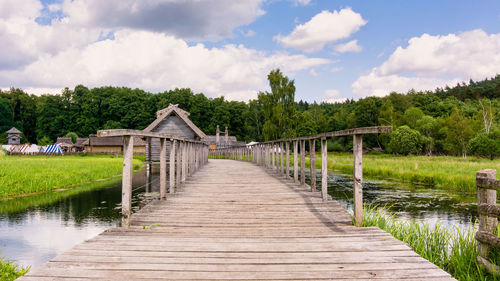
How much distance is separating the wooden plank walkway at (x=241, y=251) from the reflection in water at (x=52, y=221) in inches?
110

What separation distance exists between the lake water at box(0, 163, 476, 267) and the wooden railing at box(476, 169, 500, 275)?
2.58 meters

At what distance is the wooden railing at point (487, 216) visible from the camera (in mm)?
3314

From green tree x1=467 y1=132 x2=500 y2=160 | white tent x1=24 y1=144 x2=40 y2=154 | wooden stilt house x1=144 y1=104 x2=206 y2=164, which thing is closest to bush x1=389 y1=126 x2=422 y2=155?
green tree x1=467 y1=132 x2=500 y2=160

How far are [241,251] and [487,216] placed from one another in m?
2.60

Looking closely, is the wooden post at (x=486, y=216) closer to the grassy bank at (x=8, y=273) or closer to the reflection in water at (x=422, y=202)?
the reflection in water at (x=422, y=202)

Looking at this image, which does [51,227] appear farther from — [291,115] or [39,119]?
[39,119]

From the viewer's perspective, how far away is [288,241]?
326 centimetres

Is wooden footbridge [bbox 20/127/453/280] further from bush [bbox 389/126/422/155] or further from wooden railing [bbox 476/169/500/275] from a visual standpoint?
bush [bbox 389/126/422/155]

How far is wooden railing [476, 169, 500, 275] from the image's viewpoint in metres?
3.31

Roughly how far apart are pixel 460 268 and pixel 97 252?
4.04m

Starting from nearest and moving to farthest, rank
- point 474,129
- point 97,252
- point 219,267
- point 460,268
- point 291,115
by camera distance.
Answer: point 219,267 → point 97,252 → point 460,268 → point 291,115 → point 474,129

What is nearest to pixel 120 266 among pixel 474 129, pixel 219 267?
pixel 219 267

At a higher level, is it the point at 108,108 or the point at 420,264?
the point at 108,108

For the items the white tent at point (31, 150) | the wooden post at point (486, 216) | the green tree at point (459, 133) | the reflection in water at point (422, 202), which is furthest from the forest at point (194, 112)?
the wooden post at point (486, 216)
